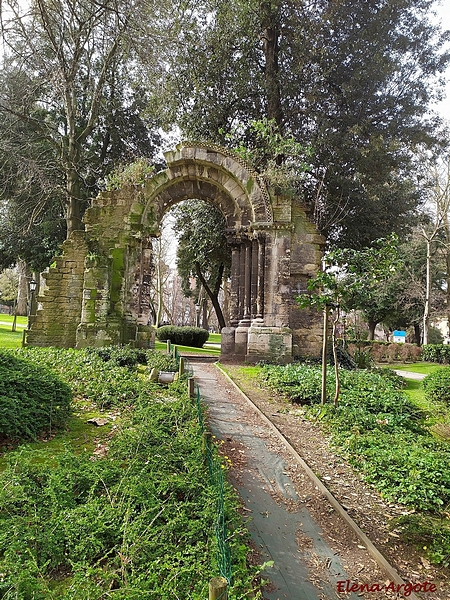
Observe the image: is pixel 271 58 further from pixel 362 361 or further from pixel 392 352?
pixel 392 352

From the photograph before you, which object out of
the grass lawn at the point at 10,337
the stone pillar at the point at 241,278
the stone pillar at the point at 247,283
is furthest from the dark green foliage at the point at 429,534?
the grass lawn at the point at 10,337

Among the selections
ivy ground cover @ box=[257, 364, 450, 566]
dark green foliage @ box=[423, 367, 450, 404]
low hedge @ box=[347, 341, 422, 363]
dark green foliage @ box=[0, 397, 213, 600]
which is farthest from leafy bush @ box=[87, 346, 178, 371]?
low hedge @ box=[347, 341, 422, 363]

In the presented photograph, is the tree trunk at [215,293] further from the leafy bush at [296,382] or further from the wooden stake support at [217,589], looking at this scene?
the wooden stake support at [217,589]

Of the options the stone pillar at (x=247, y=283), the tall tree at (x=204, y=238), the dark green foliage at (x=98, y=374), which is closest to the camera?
the dark green foliage at (x=98, y=374)

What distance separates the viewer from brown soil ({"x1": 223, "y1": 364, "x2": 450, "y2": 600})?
3.37 metres

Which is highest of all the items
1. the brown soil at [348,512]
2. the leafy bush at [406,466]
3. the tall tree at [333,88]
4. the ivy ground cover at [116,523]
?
the tall tree at [333,88]

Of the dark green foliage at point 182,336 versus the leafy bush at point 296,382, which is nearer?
the leafy bush at point 296,382

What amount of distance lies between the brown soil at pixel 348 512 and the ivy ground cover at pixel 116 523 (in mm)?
935

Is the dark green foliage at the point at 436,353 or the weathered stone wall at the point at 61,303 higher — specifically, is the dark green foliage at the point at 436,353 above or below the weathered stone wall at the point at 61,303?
below

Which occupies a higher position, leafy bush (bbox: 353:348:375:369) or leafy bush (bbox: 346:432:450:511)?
leafy bush (bbox: 353:348:375:369)

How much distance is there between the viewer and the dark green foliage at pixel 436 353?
84.0 ft

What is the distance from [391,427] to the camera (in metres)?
7.00

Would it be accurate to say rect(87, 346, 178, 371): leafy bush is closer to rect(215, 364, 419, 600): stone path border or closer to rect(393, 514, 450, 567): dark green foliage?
rect(215, 364, 419, 600): stone path border

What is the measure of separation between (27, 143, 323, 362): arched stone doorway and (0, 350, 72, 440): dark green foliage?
665cm
